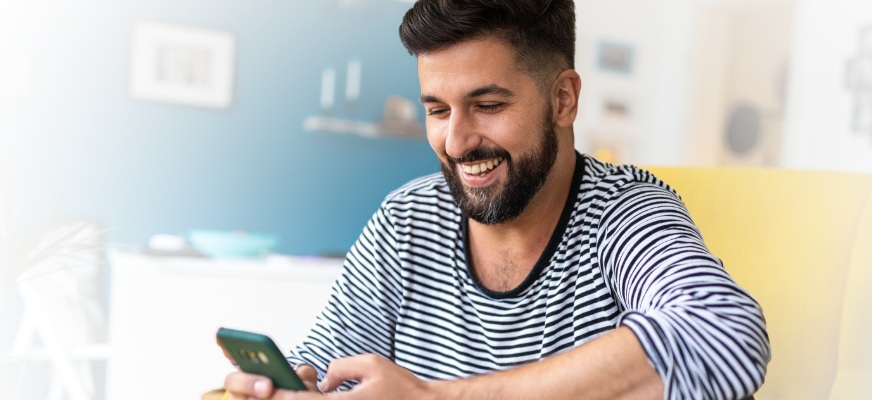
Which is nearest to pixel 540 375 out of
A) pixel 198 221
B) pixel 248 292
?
pixel 248 292

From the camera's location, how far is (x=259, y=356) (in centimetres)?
107

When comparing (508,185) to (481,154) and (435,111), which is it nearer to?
(481,154)

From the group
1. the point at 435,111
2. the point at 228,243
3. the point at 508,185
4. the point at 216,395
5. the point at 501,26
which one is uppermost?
the point at 501,26

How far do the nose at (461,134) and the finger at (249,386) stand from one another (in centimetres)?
51

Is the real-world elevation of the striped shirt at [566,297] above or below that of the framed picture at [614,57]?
below

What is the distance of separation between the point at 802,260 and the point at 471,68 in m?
0.70

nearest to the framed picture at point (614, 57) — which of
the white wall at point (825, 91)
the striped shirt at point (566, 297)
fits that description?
the white wall at point (825, 91)

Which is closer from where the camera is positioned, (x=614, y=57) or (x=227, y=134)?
(x=227, y=134)

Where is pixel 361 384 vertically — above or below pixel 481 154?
below

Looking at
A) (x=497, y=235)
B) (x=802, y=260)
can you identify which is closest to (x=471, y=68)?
(x=497, y=235)

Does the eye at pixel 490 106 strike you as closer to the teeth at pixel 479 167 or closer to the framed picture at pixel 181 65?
the teeth at pixel 479 167

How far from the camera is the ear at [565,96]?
1.51 meters

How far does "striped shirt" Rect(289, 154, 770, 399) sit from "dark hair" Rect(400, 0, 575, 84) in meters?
0.21

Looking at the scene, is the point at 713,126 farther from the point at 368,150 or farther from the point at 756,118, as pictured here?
the point at 368,150
